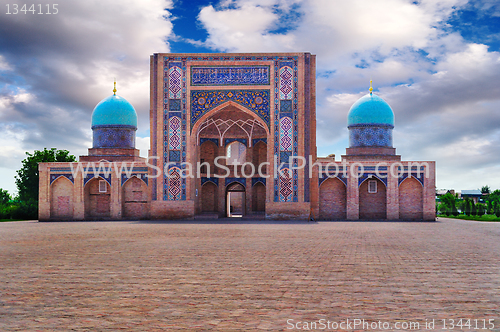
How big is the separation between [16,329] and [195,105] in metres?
17.5

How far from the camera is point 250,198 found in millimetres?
24000

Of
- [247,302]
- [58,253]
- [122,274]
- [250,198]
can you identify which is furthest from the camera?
[250,198]

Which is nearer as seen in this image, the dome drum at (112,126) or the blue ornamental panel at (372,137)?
the blue ornamental panel at (372,137)

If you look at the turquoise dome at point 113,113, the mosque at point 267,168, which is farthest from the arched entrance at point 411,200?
the turquoise dome at point 113,113

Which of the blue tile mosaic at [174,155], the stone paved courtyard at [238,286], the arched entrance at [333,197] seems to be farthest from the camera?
the arched entrance at [333,197]

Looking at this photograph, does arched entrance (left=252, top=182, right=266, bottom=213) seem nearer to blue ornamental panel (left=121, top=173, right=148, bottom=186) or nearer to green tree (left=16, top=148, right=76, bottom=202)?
blue ornamental panel (left=121, top=173, right=148, bottom=186)

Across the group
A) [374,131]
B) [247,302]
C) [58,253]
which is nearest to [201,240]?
[58,253]

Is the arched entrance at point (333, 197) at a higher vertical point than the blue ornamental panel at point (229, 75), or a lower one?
lower

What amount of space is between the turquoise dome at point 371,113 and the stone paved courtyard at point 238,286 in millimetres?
17063

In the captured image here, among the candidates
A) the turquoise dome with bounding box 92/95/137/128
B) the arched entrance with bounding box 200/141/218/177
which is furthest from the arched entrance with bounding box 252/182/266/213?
the turquoise dome with bounding box 92/95/137/128

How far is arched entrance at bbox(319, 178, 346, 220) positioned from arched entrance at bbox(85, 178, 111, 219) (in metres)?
10.3

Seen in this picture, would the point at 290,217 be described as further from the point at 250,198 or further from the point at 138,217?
the point at 138,217

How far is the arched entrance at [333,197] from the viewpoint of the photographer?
21.5 m

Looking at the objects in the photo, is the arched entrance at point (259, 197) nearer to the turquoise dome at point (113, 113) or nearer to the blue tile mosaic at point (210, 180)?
the blue tile mosaic at point (210, 180)
